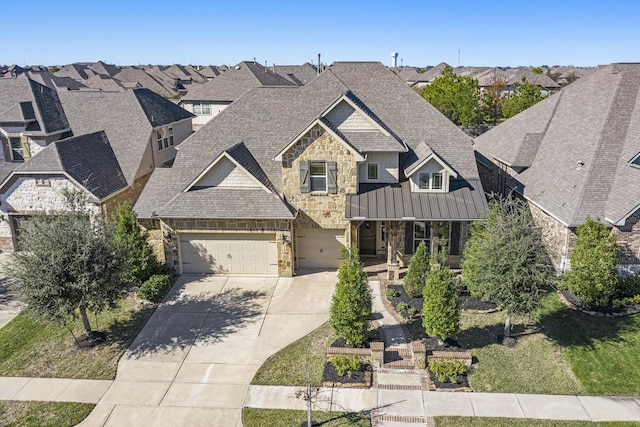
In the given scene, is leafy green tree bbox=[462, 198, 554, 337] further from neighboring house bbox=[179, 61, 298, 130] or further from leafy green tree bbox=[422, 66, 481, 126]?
neighboring house bbox=[179, 61, 298, 130]

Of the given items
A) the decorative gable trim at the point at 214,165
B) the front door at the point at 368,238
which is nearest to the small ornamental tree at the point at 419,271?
the front door at the point at 368,238

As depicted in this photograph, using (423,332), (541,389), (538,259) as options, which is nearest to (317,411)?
(423,332)

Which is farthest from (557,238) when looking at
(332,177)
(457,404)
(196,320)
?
(196,320)

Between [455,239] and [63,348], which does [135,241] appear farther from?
[455,239]

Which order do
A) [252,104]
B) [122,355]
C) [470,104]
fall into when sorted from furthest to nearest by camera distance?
1. [470,104]
2. [252,104]
3. [122,355]

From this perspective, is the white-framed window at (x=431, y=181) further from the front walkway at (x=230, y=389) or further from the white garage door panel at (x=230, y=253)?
the white garage door panel at (x=230, y=253)

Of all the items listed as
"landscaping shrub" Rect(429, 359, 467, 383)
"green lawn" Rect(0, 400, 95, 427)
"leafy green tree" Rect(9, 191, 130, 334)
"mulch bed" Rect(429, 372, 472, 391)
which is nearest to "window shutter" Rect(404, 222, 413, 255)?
"landscaping shrub" Rect(429, 359, 467, 383)

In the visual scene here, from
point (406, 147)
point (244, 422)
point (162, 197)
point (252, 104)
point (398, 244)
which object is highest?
point (252, 104)

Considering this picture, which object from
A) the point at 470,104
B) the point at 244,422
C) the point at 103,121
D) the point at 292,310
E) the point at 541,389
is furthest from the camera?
the point at 470,104

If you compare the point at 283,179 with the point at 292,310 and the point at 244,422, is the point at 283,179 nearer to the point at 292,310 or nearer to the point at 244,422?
the point at 292,310
